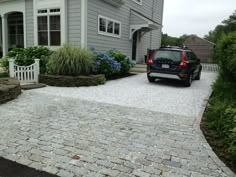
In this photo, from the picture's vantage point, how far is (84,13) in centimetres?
1031

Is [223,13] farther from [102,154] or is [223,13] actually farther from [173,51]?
[102,154]

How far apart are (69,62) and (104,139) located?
18.5 ft

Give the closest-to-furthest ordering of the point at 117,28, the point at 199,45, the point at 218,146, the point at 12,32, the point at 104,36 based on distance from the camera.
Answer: the point at 218,146, the point at 104,36, the point at 117,28, the point at 12,32, the point at 199,45

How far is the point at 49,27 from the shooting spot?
11102 mm

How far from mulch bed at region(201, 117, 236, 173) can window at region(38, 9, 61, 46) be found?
8.64 meters

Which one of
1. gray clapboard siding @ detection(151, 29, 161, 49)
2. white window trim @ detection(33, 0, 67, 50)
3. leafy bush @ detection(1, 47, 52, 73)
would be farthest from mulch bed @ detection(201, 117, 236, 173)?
gray clapboard siding @ detection(151, 29, 161, 49)

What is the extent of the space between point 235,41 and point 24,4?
10.4 m

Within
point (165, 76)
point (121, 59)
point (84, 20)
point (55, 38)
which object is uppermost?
point (84, 20)

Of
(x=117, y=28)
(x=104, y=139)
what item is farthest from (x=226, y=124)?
(x=117, y=28)

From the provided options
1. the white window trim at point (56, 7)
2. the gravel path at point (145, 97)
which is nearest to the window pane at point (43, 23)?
the white window trim at point (56, 7)

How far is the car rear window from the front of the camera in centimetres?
918

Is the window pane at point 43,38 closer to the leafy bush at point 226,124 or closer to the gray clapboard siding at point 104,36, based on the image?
the gray clapboard siding at point 104,36

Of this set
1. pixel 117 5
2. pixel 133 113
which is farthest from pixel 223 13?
pixel 133 113

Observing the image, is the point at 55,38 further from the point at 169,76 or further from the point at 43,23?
the point at 169,76
